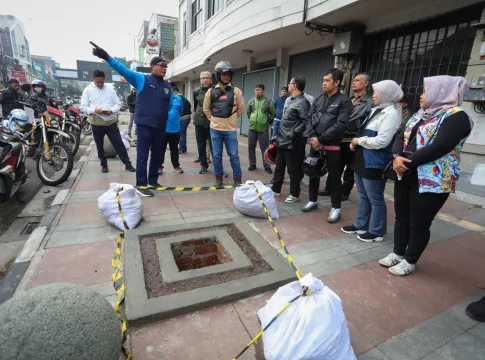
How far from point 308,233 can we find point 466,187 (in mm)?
3392

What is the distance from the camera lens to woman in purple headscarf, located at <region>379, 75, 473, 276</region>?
211cm

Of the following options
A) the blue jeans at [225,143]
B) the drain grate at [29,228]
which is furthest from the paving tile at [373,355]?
the drain grate at [29,228]

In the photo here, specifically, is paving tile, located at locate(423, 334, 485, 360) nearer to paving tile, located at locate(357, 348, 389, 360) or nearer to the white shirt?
paving tile, located at locate(357, 348, 389, 360)

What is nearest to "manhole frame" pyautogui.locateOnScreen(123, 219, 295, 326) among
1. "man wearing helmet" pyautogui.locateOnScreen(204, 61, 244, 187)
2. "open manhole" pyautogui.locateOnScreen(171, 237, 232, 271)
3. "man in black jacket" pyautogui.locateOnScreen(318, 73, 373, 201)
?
"open manhole" pyautogui.locateOnScreen(171, 237, 232, 271)

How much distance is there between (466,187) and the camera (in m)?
4.78

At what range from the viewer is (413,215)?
2391 mm

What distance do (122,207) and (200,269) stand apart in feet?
4.43

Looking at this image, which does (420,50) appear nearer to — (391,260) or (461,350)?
(391,260)

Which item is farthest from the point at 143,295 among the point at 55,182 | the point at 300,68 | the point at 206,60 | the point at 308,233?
the point at 206,60

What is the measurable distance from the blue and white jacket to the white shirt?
438cm

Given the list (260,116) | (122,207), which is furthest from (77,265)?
(260,116)

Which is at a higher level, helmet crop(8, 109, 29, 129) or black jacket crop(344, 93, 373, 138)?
black jacket crop(344, 93, 373, 138)

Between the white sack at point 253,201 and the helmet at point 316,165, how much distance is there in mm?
621

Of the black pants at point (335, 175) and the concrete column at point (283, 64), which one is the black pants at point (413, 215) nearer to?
the black pants at point (335, 175)
